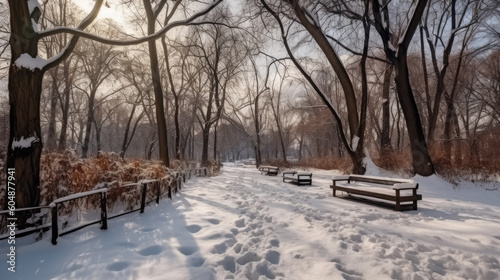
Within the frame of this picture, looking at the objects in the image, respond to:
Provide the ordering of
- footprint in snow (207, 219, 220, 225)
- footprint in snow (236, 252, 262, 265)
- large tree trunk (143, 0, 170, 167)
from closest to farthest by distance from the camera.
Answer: footprint in snow (236, 252, 262, 265) → footprint in snow (207, 219, 220, 225) → large tree trunk (143, 0, 170, 167)

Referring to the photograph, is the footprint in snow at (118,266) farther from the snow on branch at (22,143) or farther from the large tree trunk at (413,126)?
the large tree trunk at (413,126)

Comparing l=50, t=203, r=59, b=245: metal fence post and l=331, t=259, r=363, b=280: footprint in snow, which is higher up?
l=50, t=203, r=59, b=245: metal fence post

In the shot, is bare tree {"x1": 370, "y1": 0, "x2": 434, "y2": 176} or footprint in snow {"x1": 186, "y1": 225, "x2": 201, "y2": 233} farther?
bare tree {"x1": 370, "y1": 0, "x2": 434, "y2": 176}

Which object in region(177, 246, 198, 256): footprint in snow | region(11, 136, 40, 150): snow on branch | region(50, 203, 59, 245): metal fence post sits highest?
region(11, 136, 40, 150): snow on branch

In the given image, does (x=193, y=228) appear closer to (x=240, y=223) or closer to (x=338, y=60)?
(x=240, y=223)

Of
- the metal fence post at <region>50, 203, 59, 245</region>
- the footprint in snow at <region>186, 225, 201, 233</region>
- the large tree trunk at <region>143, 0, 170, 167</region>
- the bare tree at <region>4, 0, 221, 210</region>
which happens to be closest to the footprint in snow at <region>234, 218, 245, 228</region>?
the footprint in snow at <region>186, 225, 201, 233</region>

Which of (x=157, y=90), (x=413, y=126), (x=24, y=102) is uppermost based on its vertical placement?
(x=157, y=90)

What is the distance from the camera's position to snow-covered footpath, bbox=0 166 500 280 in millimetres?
3258

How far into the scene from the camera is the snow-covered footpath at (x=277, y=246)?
3258 mm

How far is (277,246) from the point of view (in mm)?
4176

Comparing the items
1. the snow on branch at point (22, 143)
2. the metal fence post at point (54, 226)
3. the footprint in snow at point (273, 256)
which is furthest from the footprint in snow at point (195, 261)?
the snow on branch at point (22, 143)

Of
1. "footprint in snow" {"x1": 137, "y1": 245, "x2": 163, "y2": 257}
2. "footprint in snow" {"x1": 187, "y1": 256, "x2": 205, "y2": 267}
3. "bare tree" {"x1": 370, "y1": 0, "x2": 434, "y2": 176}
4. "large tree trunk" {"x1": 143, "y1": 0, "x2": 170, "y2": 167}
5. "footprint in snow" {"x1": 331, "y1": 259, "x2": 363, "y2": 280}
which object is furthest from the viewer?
"large tree trunk" {"x1": 143, "y1": 0, "x2": 170, "y2": 167}

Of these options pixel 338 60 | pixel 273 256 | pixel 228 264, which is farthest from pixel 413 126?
pixel 228 264

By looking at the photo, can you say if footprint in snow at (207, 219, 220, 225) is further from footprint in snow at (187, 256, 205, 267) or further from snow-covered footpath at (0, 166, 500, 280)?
footprint in snow at (187, 256, 205, 267)
